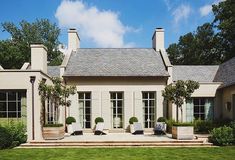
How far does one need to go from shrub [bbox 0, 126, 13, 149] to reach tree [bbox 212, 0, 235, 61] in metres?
30.5

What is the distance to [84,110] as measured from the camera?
23719mm

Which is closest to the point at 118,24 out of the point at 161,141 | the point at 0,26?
the point at 161,141

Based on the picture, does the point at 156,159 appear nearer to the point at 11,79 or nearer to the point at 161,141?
the point at 161,141

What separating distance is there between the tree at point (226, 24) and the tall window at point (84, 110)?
22412 mm

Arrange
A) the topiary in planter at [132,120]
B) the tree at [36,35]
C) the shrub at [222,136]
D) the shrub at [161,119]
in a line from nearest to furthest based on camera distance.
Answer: the shrub at [222,136], the shrub at [161,119], the topiary in planter at [132,120], the tree at [36,35]

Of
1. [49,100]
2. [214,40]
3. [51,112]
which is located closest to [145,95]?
[51,112]

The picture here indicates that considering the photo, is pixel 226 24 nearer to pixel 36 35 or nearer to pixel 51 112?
pixel 51 112

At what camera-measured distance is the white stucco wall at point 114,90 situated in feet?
77.2

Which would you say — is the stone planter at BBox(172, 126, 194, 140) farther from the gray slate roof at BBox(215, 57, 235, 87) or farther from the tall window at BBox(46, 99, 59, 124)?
the tall window at BBox(46, 99, 59, 124)

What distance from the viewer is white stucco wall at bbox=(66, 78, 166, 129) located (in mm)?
23531

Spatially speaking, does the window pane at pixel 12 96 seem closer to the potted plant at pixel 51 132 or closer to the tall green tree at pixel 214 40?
the potted plant at pixel 51 132

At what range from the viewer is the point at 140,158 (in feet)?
41.3

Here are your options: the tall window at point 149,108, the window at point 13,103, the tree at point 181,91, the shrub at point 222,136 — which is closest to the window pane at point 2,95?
the window at point 13,103

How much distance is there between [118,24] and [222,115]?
1034 cm
